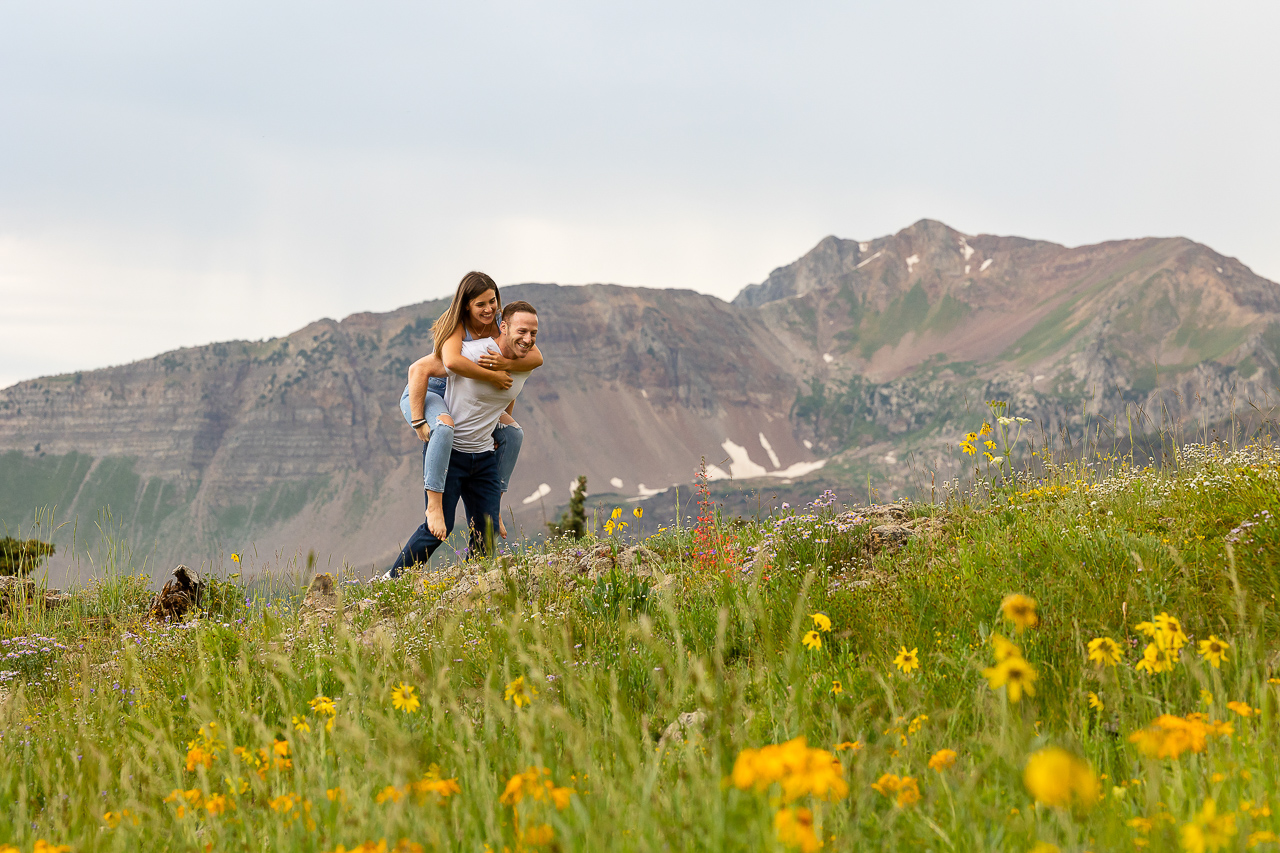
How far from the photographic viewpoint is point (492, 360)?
22.2 ft

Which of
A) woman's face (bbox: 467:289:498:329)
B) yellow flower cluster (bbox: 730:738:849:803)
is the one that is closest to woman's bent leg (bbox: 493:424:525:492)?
woman's face (bbox: 467:289:498:329)

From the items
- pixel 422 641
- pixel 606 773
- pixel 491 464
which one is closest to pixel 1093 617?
pixel 606 773

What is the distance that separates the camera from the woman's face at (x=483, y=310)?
698cm

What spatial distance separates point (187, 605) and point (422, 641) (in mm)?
4319

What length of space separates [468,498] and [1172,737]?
6.32m

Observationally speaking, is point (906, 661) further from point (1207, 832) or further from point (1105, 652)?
point (1207, 832)

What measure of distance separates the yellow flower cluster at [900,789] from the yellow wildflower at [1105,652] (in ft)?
2.88

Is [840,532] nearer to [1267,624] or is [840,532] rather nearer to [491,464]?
[1267,624]

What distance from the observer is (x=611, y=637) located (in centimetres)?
437

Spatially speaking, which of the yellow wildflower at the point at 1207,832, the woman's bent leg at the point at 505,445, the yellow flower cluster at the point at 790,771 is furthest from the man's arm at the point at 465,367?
the yellow wildflower at the point at 1207,832

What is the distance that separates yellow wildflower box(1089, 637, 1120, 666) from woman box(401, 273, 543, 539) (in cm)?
492

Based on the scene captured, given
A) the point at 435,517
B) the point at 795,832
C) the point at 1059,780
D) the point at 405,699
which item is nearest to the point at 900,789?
the point at 795,832

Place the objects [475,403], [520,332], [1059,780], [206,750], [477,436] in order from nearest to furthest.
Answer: [1059,780] → [206,750] → [520,332] → [475,403] → [477,436]

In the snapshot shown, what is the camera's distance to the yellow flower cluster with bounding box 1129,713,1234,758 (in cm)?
157
